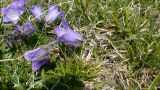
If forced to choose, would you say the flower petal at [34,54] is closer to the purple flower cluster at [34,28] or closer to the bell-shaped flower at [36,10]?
the purple flower cluster at [34,28]

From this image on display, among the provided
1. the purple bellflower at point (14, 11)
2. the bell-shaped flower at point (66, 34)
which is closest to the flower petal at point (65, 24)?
the bell-shaped flower at point (66, 34)

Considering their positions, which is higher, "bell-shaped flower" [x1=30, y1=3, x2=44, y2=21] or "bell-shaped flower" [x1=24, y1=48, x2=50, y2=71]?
"bell-shaped flower" [x1=30, y1=3, x2=44, y2=21]

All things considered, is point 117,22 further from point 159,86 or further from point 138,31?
point 159,86

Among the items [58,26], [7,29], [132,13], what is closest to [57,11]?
[58,26]

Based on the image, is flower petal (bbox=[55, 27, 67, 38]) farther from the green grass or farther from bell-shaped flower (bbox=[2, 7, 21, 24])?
bell-shaped flower (bbox=[2, 7, 21, 24])

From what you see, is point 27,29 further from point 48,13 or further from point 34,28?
point 48,13

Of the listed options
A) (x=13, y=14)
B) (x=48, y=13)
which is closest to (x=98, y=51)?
(x=48, y=13)

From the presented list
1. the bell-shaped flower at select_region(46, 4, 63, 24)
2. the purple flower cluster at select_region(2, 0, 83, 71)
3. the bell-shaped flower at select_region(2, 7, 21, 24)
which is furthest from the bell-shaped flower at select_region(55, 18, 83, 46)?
the bell-shaped flower at select_region(2, 7, 21, 24)
